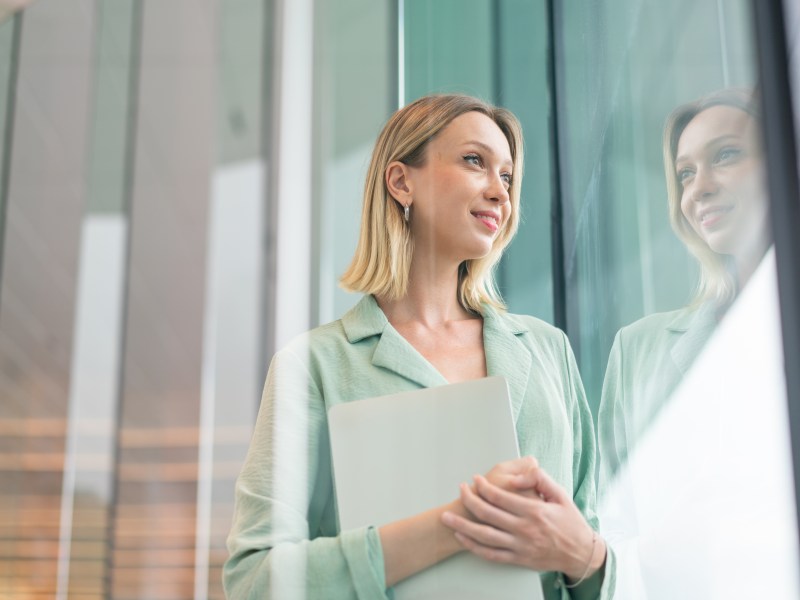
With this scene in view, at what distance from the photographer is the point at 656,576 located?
114 centimetres

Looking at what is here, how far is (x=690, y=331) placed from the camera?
1.19 meters

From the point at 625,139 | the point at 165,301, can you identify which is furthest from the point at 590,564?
the point at 165,301

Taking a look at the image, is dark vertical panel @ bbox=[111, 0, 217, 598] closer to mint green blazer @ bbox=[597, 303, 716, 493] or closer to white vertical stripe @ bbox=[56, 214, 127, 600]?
white vertical stripe @ bbox=[56, 214, 127, 600]

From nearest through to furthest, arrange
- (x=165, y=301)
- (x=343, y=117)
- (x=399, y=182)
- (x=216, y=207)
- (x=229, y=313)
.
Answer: (x=399, y=182) → (x=343, y=117) → (x=229, y=313) → (x=216, y=207) → (x=165, y=301)

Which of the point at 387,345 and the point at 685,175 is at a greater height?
the point at 685,175

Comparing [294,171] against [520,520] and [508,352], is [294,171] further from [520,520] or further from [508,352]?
[520,520]

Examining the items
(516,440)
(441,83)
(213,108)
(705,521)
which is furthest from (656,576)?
(213,108)

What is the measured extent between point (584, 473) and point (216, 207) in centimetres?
92

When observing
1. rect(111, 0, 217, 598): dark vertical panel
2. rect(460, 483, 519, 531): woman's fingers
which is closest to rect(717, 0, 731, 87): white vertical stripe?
rect(460, 483, 519, 531): woman's fingers

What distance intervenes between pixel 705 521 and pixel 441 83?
643mm

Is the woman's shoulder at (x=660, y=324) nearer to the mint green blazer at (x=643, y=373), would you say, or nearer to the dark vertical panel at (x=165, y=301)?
the mint green blazer at (x=643, y=373)

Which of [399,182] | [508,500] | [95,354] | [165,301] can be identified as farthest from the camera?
[95,354]

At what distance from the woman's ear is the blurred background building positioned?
61 mm

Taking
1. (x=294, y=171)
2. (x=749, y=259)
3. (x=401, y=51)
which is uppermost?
(x=401, y=51)
